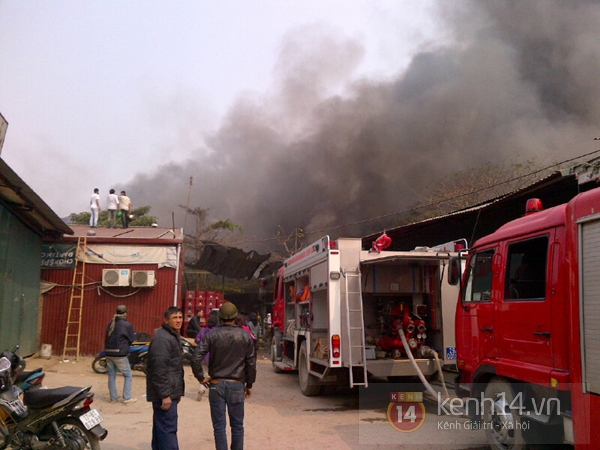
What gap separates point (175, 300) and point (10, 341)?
4065mm

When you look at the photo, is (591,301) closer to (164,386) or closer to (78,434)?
(164,386)

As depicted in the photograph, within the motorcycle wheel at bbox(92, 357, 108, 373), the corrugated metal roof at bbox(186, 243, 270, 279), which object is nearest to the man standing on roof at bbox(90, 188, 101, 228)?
the corrugated metal roof at bbox(186, 243, 270, 279)

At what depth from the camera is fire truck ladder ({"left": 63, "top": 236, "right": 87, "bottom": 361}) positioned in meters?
12.8

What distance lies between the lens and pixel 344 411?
7316 millimetres

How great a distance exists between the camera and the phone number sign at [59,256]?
43.1ft

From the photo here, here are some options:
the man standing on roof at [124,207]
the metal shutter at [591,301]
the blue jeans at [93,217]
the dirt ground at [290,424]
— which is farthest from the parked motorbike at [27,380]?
the man standing on roof at [124,207]

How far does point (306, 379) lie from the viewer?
8391 millimetres

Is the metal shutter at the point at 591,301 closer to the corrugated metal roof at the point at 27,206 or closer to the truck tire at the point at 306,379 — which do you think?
the truck tire at the point at 306,379

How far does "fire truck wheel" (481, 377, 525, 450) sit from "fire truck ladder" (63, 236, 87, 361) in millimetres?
10816

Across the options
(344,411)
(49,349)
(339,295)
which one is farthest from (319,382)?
(49,349)

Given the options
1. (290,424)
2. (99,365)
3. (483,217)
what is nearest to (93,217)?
(99,365)

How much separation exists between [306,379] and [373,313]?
62.4 inches

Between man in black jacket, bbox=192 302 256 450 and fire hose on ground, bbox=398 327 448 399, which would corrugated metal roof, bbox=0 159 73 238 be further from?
fire hose on ground, bbox=398 327 448 399

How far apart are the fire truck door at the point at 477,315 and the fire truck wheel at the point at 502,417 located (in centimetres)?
30
